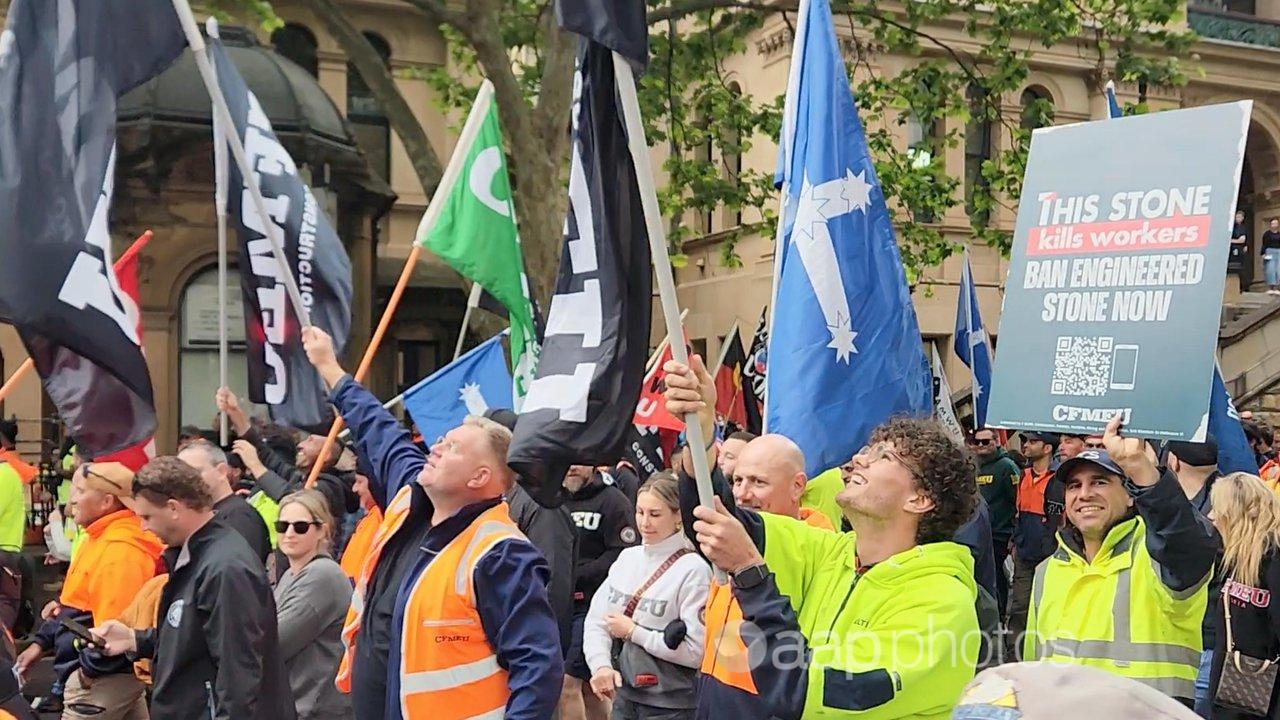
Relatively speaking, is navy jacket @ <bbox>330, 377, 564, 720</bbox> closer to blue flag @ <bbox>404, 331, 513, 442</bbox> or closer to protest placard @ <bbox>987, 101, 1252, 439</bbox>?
protest placard @ <bbox>987, 101, 1252, 439</bbox>

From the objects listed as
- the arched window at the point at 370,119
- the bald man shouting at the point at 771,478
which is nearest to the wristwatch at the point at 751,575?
the bald man shouting at the point at 771,478

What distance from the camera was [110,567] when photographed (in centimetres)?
657

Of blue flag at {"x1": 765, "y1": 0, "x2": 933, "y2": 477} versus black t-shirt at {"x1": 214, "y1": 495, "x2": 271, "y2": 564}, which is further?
black t-shirt at {"x1": 214, "y1": 495, "x2": 271, "y2": 564}

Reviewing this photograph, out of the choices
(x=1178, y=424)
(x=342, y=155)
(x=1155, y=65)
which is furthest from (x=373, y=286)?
(x=1178, y=424)

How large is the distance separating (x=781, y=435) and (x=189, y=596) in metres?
2.30

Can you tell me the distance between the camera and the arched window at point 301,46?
25297 mm

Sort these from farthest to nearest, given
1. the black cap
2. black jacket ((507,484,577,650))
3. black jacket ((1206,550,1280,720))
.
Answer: black jacket ((507,484,577,650)) < the black cap < black jacket ((1206,550,1280,720))

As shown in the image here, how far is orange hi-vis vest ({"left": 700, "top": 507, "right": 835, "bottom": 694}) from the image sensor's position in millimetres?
3689

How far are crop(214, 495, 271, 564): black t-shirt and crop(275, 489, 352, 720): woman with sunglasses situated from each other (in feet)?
1.45

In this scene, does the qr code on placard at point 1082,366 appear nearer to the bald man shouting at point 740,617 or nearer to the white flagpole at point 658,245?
the bald man shouting at point 740,617

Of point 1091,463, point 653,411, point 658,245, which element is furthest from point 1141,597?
point 653,411

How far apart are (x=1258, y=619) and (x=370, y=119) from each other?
888 inches

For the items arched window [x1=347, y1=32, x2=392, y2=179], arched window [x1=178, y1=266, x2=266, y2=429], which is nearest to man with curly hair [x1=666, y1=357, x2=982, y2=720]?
arched window [x1=178, y1=266, x2=266, y2=429]

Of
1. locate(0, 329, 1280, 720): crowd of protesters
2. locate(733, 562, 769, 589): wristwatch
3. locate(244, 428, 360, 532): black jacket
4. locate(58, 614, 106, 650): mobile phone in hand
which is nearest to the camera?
locate(733, 562, 769, 589): wristwatch
